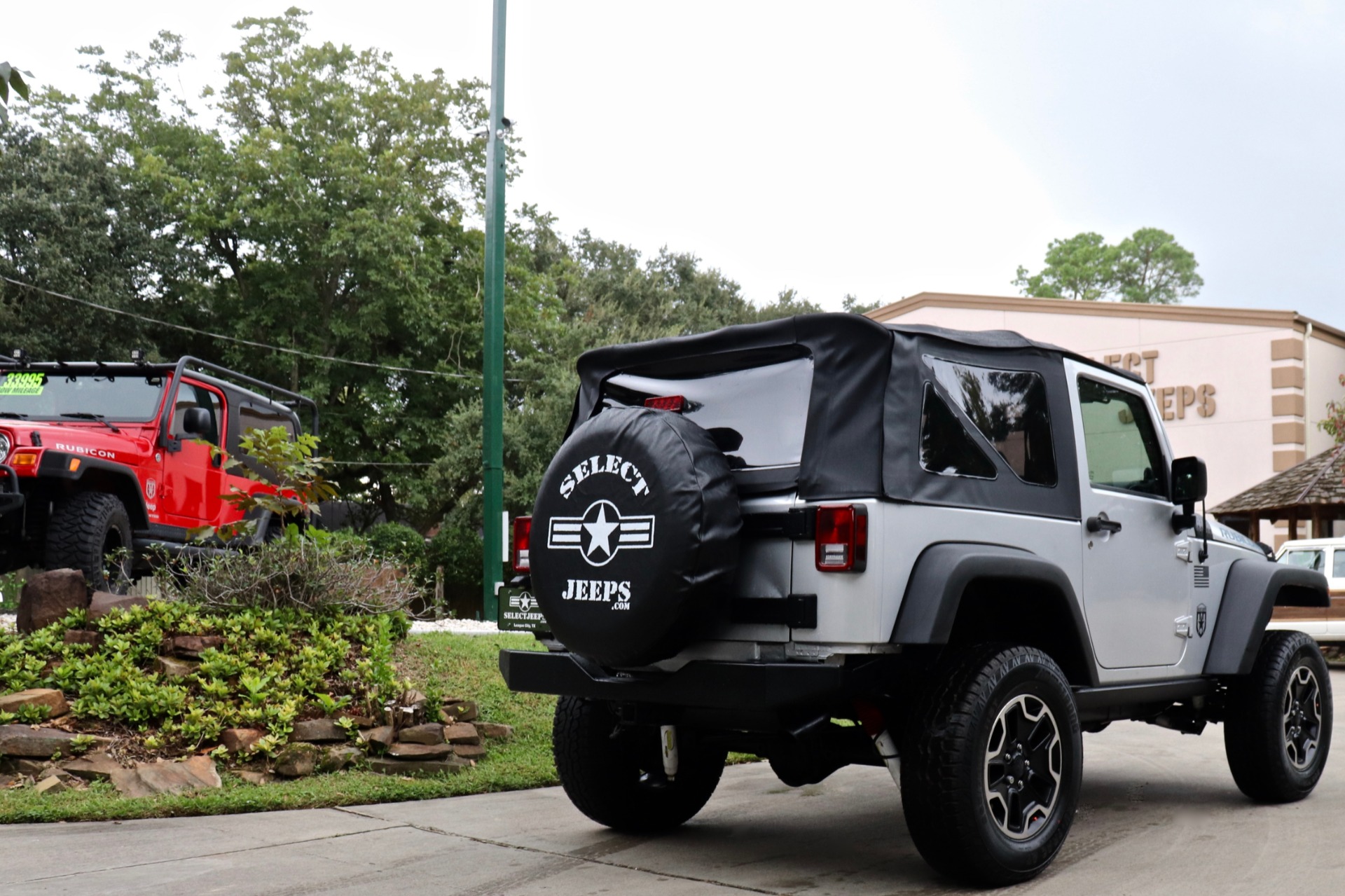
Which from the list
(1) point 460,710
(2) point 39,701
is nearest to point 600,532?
(1) point 460,710

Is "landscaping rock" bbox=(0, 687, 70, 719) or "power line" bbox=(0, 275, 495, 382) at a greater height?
"power line" bbox=(0, 275, 495, 382)

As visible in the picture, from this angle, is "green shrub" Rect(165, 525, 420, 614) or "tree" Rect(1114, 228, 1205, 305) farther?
"tree" Rect(1114, 228, 1205, 305)

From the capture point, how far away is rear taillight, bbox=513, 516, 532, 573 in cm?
573

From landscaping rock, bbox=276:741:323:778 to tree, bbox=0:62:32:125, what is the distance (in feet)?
13.3

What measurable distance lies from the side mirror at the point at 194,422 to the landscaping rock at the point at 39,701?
148 inches

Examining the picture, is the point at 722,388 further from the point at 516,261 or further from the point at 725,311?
the point at 725,311

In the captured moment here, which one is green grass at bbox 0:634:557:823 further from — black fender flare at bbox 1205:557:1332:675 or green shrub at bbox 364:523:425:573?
green shrub at bbox 364:523:425:573

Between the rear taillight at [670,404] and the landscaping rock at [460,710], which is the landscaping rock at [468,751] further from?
Result: the rear taillight at [670,404]

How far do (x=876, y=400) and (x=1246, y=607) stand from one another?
2855 millimetres

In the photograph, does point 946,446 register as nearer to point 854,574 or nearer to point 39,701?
point 854,574

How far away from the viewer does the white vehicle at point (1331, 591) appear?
16.5m

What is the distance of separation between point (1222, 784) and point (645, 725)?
12.6ft

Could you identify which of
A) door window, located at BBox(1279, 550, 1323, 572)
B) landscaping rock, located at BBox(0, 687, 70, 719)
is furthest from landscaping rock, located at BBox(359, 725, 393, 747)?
door window, located at BBox(1279, 550, 1323, 572)

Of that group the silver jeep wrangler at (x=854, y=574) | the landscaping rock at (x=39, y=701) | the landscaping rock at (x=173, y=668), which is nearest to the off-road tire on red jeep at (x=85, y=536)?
the landscaping rock at (x=173, y=668)
